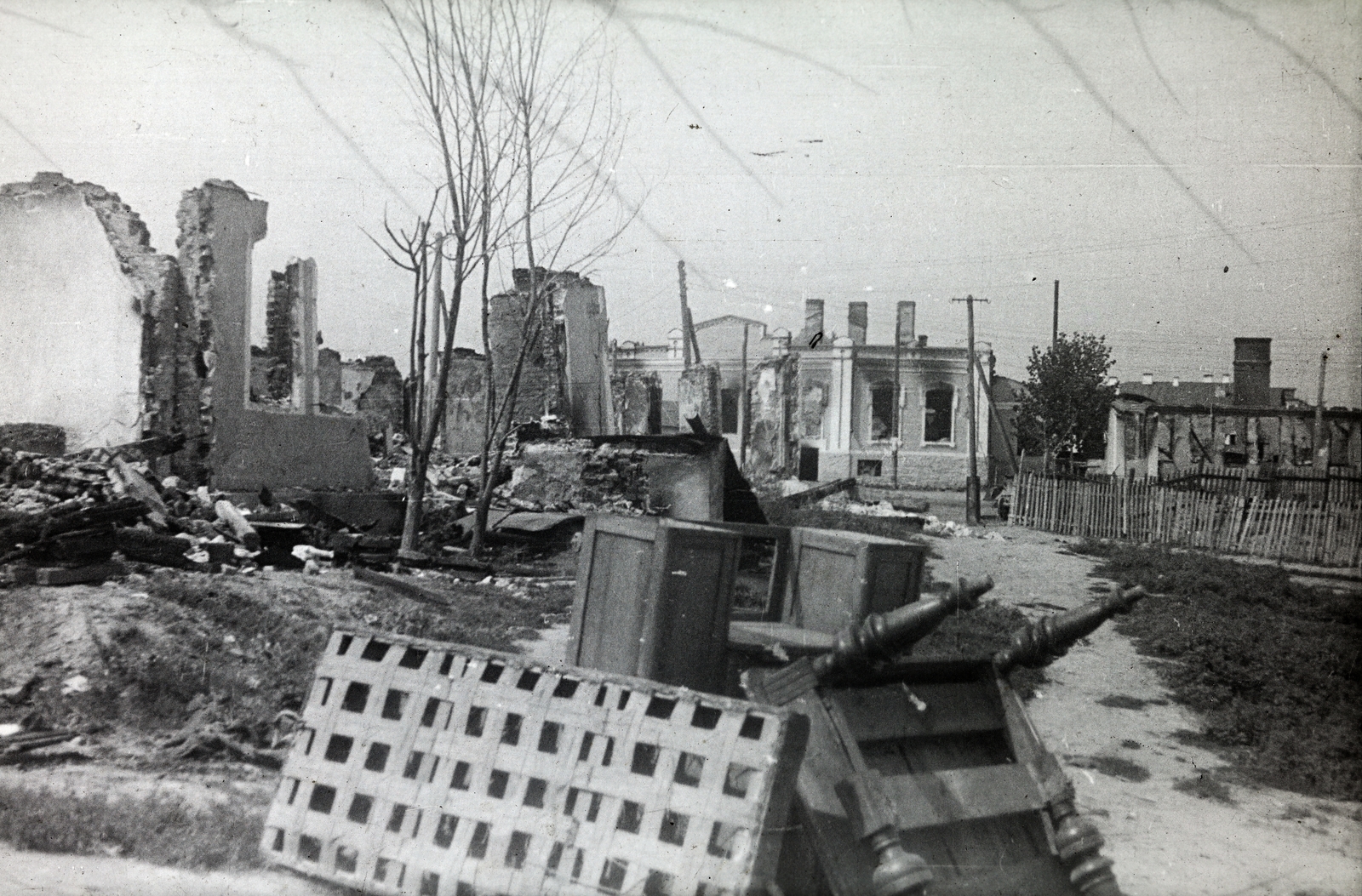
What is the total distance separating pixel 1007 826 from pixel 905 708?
58 cm

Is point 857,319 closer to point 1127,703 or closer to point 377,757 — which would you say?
point 1127,703

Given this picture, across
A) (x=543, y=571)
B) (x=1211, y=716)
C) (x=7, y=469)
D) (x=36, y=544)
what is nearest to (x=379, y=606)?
(x=36, y=544)

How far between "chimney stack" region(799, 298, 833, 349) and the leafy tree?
8854 millimetres

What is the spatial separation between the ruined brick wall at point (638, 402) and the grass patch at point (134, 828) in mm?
32006

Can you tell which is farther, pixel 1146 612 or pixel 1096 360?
pixel 1096 360

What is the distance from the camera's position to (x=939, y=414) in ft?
124

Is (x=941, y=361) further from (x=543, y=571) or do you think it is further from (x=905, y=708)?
(x=905, y=708)

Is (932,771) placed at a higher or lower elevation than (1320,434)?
lower

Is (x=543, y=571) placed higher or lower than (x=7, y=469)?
lower

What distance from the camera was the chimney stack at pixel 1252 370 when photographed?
3197cm

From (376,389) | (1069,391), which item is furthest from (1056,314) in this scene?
(376,389)

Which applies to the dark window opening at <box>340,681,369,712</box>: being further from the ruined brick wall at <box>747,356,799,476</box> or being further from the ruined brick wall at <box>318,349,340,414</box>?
the ruined brick wall at <box>747,356,799,476</box>

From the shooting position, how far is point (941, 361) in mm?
37469

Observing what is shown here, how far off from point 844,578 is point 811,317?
37344 mm
